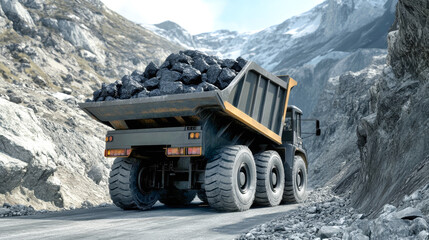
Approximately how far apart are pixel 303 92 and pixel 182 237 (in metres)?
72.3

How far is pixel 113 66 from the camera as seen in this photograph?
63.7 m

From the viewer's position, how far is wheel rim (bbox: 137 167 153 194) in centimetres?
884

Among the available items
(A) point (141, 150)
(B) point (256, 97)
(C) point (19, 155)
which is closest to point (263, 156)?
(B) point (256, 97)

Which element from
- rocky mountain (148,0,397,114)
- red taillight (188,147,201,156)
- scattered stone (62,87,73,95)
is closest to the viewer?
red taillight (188,147,201,156)

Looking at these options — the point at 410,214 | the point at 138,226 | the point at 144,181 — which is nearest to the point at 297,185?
the point at 144,181

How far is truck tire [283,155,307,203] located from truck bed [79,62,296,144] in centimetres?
155

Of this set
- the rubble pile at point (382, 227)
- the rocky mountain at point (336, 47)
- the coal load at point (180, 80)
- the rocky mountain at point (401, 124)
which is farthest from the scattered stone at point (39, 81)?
the rocky mountain at point (336, 47)

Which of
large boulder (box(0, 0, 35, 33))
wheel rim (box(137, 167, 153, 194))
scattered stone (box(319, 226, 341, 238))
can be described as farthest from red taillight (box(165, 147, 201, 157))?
large boulder (box(0, 0, 35, 33))

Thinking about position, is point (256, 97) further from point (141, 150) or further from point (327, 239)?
point (327, 239)

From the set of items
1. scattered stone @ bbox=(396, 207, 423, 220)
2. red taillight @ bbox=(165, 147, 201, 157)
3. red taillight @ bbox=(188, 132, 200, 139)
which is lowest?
scattered stone @ bbox=(396, 207, 423, 220)

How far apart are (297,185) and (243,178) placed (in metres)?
3.35

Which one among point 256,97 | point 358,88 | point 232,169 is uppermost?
point 358,88

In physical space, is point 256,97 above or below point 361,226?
above

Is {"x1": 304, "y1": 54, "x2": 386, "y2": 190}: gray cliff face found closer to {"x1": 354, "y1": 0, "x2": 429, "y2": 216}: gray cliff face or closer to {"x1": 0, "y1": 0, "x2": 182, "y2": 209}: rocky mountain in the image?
{"x1": 0, "y1": 0, "x2": 182, "y2": 209}: rocky mountain
